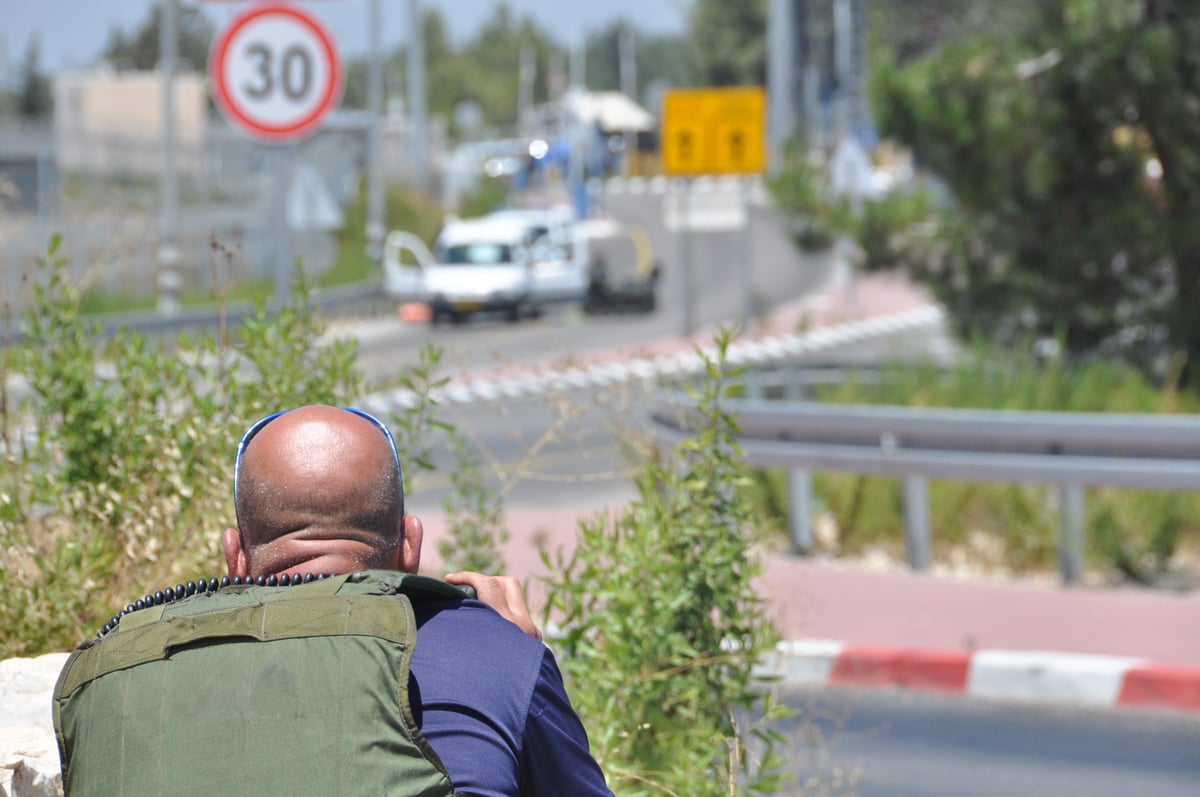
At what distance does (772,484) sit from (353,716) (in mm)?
8917

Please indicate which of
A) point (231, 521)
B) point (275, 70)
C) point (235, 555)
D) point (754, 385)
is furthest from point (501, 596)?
point (754, 385)

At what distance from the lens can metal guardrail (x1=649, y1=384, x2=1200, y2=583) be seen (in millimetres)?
8906

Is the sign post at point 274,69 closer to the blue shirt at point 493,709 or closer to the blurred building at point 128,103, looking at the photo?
the blue shirt at point 493,709

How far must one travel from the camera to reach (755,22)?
325 feet

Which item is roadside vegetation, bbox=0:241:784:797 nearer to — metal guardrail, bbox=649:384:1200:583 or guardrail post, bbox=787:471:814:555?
metal guardrail, bbox=649:384:1200:583

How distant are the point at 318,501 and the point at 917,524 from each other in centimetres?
745

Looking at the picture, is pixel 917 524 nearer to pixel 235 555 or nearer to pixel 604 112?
pixel 235 555

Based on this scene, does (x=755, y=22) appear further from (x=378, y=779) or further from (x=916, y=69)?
(x=378, y=779)

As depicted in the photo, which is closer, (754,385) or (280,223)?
(280,223)

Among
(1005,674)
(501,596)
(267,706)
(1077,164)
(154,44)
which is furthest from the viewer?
(154,44)

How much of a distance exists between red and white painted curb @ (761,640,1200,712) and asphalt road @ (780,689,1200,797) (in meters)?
0.09

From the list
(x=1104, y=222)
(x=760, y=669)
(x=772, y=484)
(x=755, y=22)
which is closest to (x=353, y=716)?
(x=760, y=669)

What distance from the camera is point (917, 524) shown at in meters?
9.62

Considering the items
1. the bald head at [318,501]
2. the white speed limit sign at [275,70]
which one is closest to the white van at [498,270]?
the white speed limit sign at [275,70]
